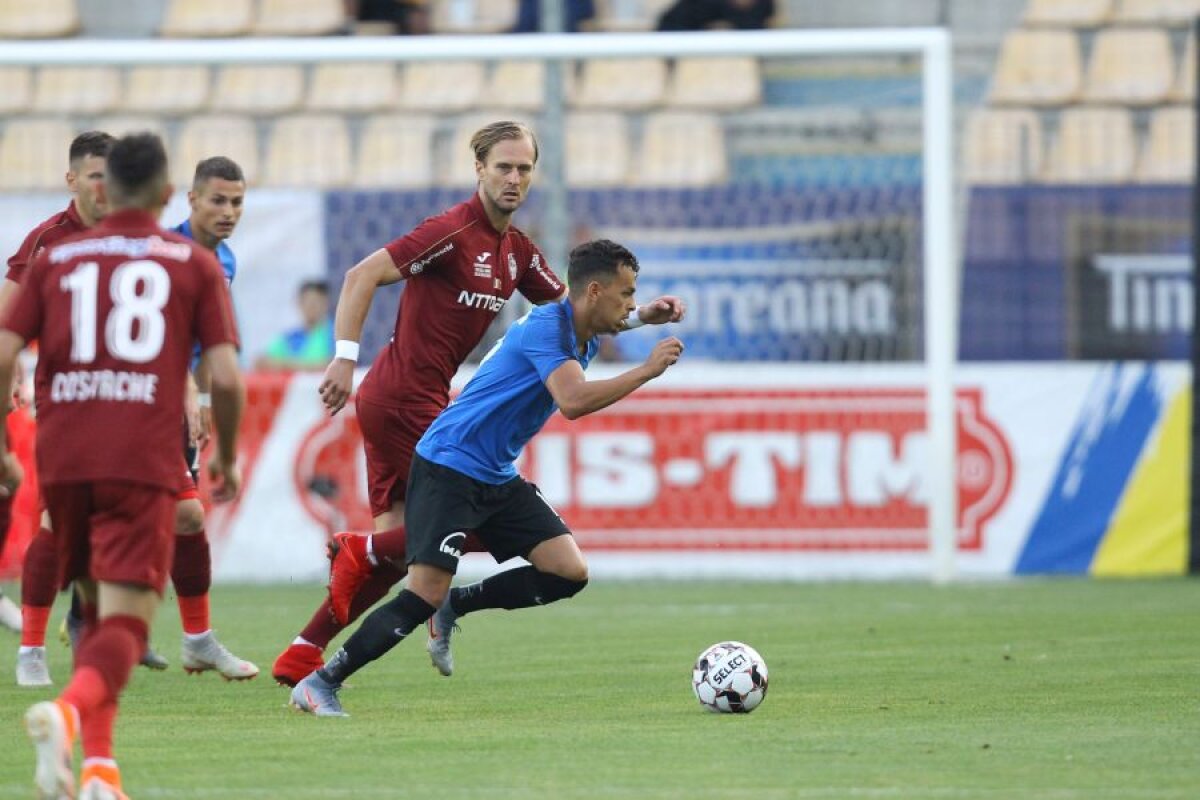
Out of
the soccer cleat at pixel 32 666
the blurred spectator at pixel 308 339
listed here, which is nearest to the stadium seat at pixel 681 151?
the blurred spectator at pixel 308 339

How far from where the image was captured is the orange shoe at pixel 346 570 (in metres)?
7.98

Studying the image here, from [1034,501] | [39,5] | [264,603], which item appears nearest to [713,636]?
[264,603]

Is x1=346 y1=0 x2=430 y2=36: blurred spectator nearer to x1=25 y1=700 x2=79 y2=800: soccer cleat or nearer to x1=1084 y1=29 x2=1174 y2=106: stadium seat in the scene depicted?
x1=1084 y1=29 x2=1174 y2=106: stadium seat

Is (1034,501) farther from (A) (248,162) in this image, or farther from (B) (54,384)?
(B) (54,384)

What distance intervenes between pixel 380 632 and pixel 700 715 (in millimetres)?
1133

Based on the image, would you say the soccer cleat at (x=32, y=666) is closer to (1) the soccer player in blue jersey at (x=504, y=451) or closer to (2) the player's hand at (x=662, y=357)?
(1) the soccer player in blue jersey at (x=504, y=451)

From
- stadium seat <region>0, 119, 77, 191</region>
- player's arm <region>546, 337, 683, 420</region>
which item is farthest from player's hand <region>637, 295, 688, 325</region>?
stadium seat <region>0, 119, 77, 191</region>

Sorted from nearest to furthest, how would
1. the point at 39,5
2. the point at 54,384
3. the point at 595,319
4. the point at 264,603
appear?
the point at 54,384, the point at 595,319, the point at 264,603, the point at 39,5

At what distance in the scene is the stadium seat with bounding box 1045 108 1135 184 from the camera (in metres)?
14.6

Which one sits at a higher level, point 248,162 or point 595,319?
point 248,162

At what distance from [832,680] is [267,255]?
23.9 ft

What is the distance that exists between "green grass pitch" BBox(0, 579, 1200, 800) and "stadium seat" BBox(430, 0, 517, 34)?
276 inches

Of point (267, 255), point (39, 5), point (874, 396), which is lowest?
point (874, 396)

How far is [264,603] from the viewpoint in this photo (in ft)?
41.0
